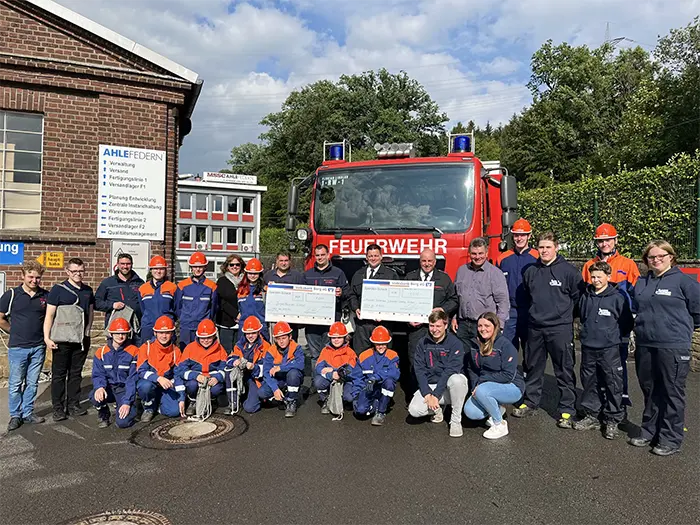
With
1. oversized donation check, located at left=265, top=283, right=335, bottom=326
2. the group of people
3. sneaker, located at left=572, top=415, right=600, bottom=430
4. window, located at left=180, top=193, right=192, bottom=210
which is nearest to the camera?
the group of people

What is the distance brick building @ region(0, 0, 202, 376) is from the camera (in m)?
8.49

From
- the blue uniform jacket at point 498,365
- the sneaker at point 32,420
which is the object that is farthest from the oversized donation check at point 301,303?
the sneaker at point 32,420

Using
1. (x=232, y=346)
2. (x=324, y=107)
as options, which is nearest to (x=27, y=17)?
(x=232, y=346)

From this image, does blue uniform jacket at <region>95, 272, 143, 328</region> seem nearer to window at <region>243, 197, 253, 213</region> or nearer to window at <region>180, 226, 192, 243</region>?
window at <region>180, 226, 192, 243</region>

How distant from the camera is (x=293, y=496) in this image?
3936 mm

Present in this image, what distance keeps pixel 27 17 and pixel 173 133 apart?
2.71 metres

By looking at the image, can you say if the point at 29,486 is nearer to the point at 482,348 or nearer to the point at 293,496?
the point at 293,496

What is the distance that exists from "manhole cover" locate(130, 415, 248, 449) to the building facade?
4092cm

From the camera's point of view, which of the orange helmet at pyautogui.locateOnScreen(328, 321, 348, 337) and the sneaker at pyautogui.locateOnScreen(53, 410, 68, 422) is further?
the orange helmet at pyautogui.locateOnScreen(328, 321, 348, 337)

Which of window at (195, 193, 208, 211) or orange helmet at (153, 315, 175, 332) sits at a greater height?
window at (195, 193, 208, 211)

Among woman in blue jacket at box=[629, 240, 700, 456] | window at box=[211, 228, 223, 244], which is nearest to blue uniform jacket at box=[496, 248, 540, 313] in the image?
woman in blue jacket at box=[629, 240, 700, 456]

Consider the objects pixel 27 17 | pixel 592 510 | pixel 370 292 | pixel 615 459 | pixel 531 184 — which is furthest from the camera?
pixel 531 184

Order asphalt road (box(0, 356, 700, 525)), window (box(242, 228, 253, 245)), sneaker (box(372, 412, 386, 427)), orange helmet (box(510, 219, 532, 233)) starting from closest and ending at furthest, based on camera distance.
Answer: asphalt road (box(0, 356, 700, 525))
sneaker (box(372, 412, 386, 427))
orange helmet (box(510, 219, 532, 233))
window (box(242, 228, 253, 245))

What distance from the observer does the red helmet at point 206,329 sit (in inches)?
234
